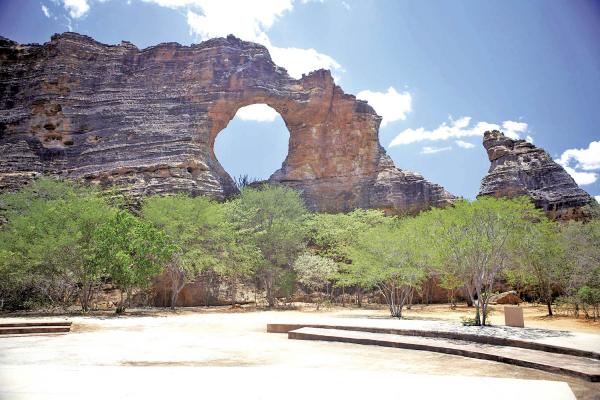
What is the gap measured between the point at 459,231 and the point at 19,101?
5466 cm

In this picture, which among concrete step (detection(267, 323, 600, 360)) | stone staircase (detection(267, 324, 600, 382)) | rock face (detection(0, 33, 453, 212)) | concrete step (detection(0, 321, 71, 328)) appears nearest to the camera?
stone staircase (detection(267, 324, 600, 382))

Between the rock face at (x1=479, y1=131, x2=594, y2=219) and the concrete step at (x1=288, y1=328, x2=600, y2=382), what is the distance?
3710 centimetres

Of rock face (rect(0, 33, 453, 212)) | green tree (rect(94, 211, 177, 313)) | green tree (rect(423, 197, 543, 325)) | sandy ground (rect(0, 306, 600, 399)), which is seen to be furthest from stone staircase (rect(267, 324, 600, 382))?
rock face (rect(0, 33, 453, 212))

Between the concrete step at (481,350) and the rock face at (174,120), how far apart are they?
3330cm

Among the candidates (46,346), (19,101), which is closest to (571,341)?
(46,346)

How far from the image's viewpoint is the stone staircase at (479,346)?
7.35 metres

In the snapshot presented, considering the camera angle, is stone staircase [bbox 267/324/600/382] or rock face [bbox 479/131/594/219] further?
rock face [bbox 479/131/594/219]

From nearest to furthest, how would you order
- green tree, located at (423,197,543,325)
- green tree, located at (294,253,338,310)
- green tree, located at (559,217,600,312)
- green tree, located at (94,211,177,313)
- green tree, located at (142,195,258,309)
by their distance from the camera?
green tree, located at (423,197,543,325)
green tree, located at (559,217,600,312)
green tree, located at (94,211,177,313)
green tree, located at (142,195,258,309)
green tree, located at (294,253,338,310)

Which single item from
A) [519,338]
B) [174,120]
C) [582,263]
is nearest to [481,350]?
[519,338]

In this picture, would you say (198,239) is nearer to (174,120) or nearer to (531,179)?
(174,120)

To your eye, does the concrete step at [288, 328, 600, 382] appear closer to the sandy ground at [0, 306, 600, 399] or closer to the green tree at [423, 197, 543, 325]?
the sandy ground at [0, 306, 600, 399]

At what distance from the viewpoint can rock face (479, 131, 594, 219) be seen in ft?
138

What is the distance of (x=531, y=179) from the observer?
4578cm

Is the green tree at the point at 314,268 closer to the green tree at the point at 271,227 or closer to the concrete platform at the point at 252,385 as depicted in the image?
the green tree at the point at 271,227
